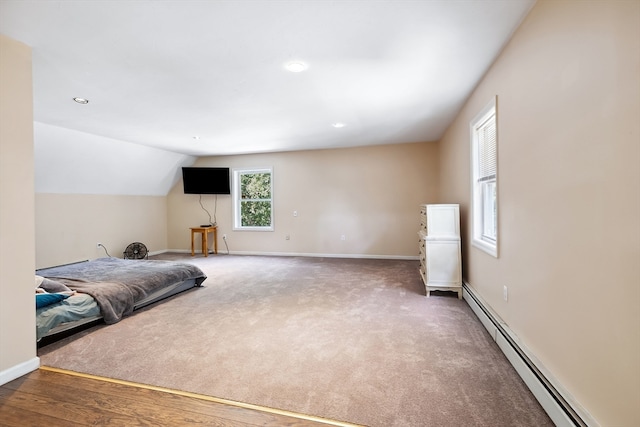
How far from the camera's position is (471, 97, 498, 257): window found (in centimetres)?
290

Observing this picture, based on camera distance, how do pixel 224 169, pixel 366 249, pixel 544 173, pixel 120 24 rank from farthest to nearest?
pixel 224 169
pixel 366 249
pixel 120 24
pixel 544 173

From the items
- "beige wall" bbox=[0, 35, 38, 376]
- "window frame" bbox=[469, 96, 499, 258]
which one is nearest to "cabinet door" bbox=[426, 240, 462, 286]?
"window frame" bbox=[469, 96, 499, 258]

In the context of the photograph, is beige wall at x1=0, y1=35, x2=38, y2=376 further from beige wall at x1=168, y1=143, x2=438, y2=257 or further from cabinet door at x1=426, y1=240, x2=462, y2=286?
beige wall at x1=168, y1=143, x2=438, y2=257

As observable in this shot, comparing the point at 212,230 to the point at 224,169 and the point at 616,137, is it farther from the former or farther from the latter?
the point at 616,137

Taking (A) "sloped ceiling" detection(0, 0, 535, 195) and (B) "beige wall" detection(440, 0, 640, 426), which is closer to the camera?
(B) "beige wall" detection(440, 0, 640, 426)

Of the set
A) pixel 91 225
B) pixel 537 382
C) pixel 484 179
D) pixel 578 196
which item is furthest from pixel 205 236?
pixel 578 196

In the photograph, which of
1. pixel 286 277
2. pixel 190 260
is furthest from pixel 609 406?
pixel 190 260

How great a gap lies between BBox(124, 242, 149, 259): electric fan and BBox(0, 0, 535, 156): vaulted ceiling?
266cm

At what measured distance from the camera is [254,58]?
2434 mm

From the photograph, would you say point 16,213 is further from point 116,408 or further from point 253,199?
point 253,199

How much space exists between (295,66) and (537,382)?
2863mm

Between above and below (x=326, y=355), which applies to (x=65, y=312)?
above

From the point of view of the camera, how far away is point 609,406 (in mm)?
1223

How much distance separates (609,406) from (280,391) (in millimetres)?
1608
